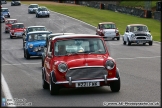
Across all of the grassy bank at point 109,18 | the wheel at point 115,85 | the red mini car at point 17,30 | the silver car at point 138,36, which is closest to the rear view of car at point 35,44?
the silver car at point 138,36

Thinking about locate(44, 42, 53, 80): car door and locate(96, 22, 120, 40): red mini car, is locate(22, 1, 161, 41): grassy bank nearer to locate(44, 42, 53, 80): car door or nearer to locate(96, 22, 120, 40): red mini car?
locate(96, 22, 120, 40): red mini car

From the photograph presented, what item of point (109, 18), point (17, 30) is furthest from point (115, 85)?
point (109, 18)

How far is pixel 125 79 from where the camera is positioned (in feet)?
56.0

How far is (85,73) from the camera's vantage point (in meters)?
13.0

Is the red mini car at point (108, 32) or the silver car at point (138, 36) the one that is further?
the red mini car at point (108, 32)

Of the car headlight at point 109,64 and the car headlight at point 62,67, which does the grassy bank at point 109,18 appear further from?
the car headlight at point 62,67

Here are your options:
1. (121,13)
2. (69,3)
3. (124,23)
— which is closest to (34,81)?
(124,23)

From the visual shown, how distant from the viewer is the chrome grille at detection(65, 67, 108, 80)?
512 inches

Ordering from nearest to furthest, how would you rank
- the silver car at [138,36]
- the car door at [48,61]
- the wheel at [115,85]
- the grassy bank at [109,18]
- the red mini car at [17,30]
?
the wheel at [115,85] → the car door at [48,61] → the silver car at [138,36] → the red mini car at [17,30] → the grassy bank at [109,18]

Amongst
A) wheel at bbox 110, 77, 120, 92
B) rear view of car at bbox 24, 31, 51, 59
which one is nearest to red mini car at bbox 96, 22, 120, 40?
rear view of car at bbox 24, 31, 51, 59

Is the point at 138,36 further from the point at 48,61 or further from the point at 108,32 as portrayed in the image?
the point at 48,61

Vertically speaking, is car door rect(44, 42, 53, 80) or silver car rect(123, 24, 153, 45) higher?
car door rect(44, 42, 53, 80)

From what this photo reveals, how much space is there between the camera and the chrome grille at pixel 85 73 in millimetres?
13008

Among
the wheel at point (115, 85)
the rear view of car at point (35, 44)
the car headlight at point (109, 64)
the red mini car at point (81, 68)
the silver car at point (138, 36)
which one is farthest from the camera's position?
the silver car at point (138, 36)
